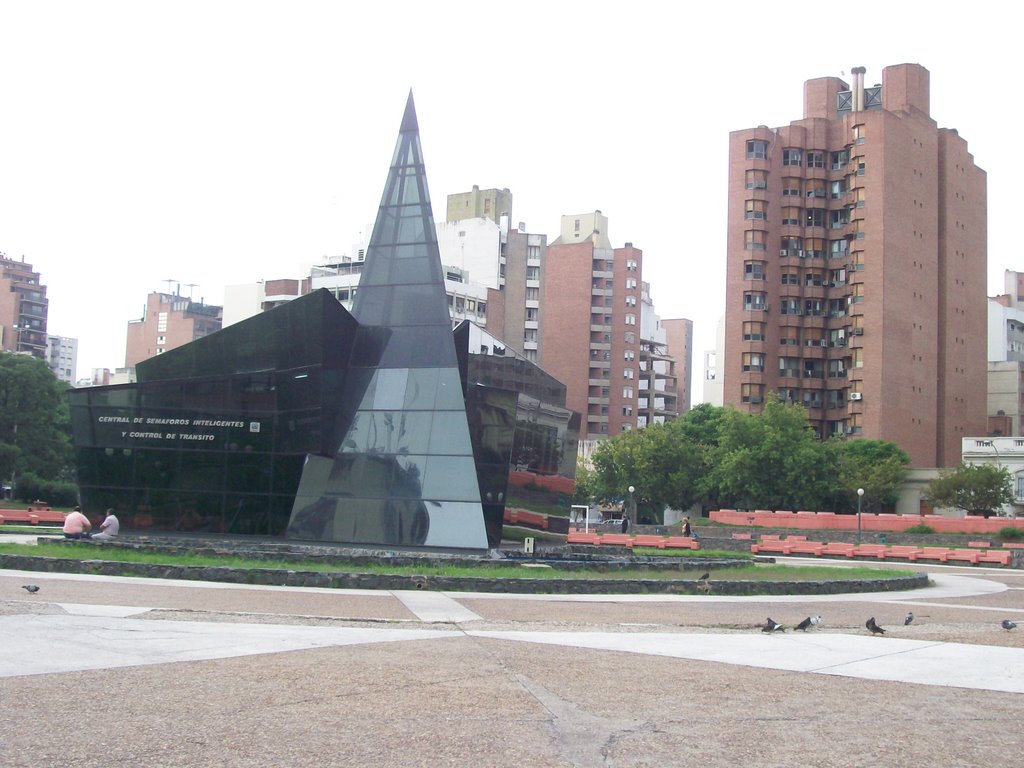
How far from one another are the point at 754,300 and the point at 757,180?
35.2 ft

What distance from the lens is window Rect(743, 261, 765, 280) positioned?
317 feet

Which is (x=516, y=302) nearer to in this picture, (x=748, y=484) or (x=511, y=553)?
(x=748, y=484)

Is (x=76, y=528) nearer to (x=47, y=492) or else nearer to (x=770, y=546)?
(x=770, y=546)

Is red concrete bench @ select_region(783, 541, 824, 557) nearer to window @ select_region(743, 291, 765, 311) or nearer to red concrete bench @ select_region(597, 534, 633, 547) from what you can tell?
red concrete bench @ select_region(597, 534, 633, 547)

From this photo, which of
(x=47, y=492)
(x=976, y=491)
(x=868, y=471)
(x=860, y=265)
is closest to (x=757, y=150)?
(x=860, y=265)

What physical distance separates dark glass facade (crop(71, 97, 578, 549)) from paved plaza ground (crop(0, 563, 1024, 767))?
1310 cm

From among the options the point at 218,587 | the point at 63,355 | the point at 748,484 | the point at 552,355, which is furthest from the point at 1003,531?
the point at 63,355

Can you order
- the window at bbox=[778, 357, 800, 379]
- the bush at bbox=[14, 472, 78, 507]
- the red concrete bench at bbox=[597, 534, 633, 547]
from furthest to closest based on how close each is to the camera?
the window at bbox=[778, 357, 800, 379] < the bush at bbox=[14, 472, 78, 507] < the red concrete bench at bbox=[597, 534, 633, 547]

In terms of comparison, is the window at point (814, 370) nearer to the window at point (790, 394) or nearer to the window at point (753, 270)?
the window at point (790, 394)

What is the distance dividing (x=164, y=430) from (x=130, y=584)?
46.4ft

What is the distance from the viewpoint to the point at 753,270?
97000mm

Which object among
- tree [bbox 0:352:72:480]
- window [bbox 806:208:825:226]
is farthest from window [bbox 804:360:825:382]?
tree [bbox 0:352:72:480]

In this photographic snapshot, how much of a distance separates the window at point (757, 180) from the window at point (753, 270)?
22.2ft

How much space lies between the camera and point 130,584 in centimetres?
2103
